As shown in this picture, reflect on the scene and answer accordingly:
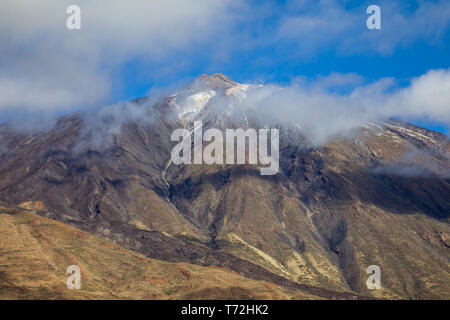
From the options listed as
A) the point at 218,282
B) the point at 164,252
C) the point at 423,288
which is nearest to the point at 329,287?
the point at 423,288

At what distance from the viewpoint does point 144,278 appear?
128000 mm

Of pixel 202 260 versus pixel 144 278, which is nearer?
pixel 144 278

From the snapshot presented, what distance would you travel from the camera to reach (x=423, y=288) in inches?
7564
